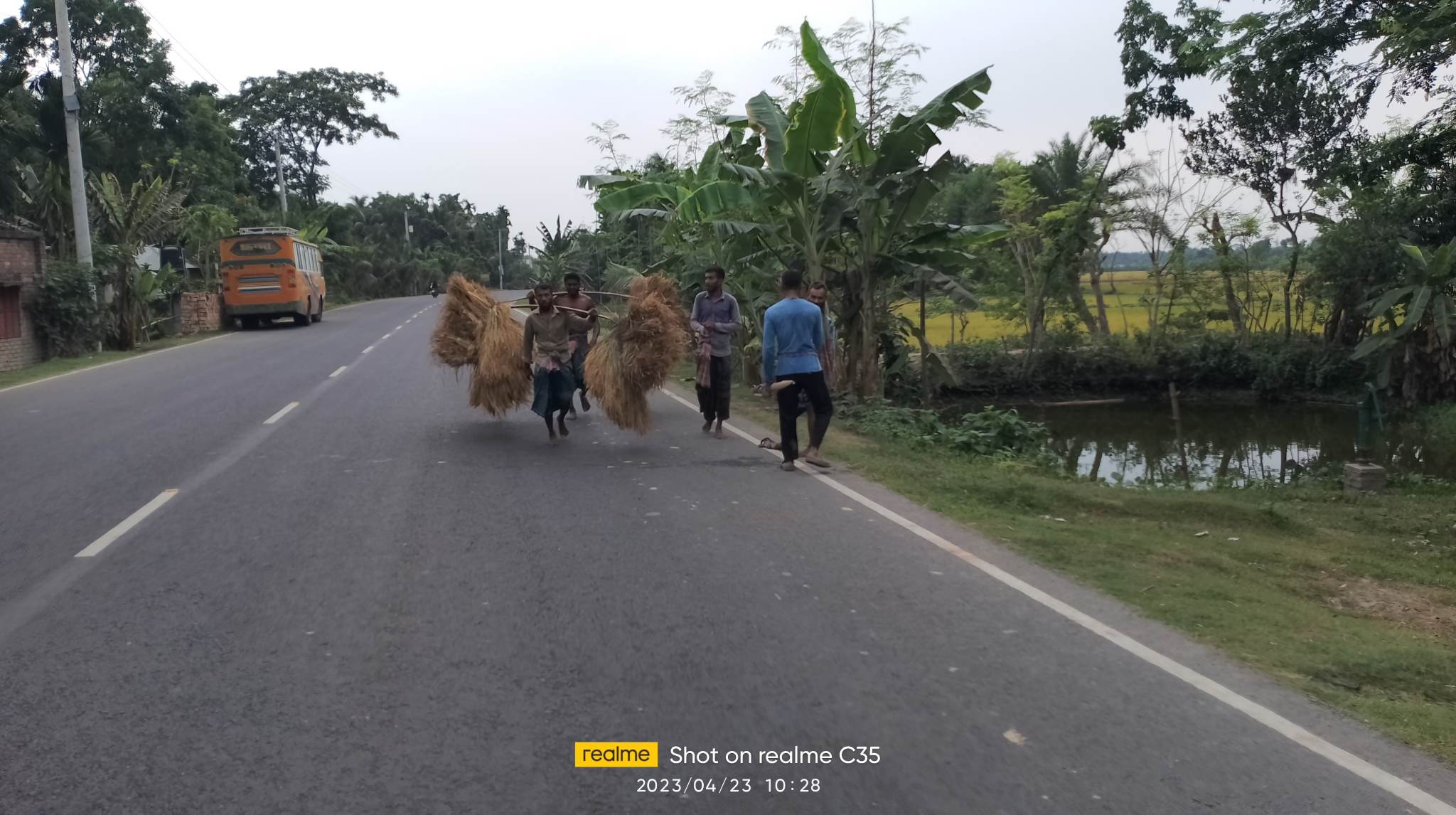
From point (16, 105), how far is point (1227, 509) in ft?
112

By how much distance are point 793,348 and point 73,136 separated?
763 inches

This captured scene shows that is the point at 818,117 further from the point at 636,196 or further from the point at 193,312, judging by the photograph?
the point at 193,312

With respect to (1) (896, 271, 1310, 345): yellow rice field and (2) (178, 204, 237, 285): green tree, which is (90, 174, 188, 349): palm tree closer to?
(2) (178, 204, 237, 285): green tree

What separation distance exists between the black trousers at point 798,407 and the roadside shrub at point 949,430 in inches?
98.8

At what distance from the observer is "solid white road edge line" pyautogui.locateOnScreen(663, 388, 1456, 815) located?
12.5 ft

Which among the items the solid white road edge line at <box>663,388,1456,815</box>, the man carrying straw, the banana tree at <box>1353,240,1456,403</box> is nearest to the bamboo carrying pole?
the man carrying straw

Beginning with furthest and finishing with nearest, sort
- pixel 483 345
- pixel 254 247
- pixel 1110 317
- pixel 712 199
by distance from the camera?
pixel 1110 317
pixel 254 247
pixel 712 199
pixel 483 345

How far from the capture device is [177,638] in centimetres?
522

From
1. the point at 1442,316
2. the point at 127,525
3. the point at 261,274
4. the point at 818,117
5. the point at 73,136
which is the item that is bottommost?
the point at 127,525

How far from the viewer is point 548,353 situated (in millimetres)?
11023

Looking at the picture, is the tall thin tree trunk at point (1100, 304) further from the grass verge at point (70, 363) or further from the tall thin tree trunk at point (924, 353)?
the grass verge at point (70, 363)

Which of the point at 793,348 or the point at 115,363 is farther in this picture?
the point at 115,363

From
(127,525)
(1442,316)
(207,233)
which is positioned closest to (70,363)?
(207,233)

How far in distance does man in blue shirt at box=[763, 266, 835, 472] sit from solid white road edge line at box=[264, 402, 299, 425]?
602 cm
